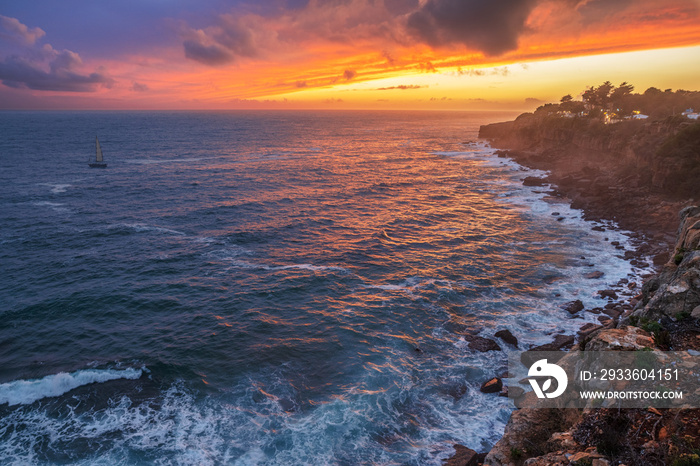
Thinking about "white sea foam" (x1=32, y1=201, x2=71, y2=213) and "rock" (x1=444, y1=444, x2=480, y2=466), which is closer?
"rock" (x1=444, y1=444, x2=480, y2=466)

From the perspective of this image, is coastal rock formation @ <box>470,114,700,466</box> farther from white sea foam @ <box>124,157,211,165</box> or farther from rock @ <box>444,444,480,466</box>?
white sea foam @ <box>124,157,211,165</box>

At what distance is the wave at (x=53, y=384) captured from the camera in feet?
89.7

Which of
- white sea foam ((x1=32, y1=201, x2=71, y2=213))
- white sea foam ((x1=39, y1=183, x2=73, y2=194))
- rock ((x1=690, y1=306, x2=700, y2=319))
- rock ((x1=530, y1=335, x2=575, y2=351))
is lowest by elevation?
rock ((x1=530, y1=335, x2=575, y2=351))

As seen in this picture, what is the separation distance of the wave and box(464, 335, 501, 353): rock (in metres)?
29.5

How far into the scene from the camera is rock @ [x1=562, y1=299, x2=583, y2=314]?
1445 inches

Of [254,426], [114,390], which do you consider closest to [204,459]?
[254,426]

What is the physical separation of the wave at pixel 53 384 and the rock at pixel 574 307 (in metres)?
41.5

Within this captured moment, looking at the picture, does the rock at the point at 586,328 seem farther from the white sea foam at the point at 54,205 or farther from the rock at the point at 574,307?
the white sea foam at the point at 54,205

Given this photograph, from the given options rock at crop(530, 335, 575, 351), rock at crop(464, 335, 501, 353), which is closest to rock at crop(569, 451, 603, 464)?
rock at crop(464, 335, 501, 353)

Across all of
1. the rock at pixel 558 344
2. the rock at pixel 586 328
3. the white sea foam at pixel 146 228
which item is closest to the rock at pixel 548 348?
the rock at pixel 558 344

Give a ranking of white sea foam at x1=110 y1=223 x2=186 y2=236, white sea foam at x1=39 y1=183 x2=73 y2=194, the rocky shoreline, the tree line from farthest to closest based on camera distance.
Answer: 1. the tree line
2. white sea foam at x1=39 y1=183 x2=73 y2=194
3. white sea foam at x1=110 y1=223 x2=186 y2=236
4. the rocky shoreline

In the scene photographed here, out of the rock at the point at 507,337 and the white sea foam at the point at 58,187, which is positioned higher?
the white sea foam at the point at 58,187

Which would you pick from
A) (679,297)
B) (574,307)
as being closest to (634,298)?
(574,307)

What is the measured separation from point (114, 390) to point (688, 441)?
3485 centimetres
